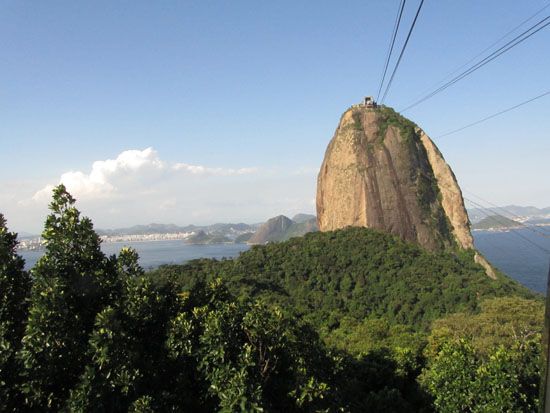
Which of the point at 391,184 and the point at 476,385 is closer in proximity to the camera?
the point at 476,385

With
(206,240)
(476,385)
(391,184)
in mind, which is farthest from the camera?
(206,240)

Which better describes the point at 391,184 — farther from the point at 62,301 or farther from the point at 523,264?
the point at 523,264

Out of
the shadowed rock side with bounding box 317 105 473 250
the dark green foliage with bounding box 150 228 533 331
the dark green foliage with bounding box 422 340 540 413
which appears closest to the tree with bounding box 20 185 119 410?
the dark green foliage with bounding box 422 340 540 413

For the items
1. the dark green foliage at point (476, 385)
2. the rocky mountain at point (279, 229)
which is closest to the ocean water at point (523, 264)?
the dark green foliage at point (476, 385)

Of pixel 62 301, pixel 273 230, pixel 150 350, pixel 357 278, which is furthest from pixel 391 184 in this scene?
pixel 273 230

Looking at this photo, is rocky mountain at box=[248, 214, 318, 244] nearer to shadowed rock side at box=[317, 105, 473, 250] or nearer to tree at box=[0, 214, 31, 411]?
shadowed rock side at box=[317, 105, 473, 250]

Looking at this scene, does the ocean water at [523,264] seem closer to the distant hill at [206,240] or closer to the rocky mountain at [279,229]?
the rocky mountain at [279,229]
